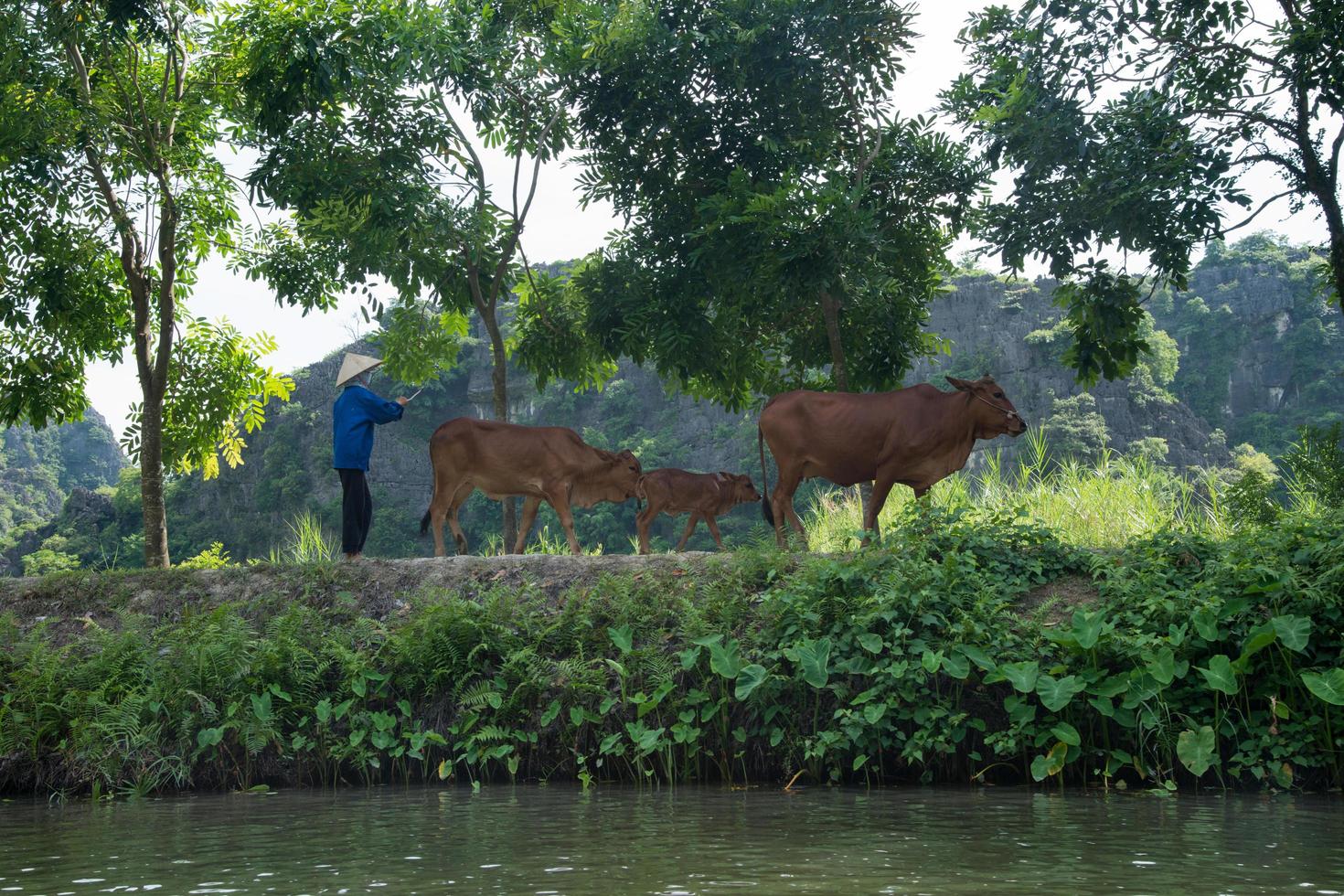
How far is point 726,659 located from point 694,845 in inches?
111

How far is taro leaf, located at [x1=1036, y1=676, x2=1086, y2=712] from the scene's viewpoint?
7.71m

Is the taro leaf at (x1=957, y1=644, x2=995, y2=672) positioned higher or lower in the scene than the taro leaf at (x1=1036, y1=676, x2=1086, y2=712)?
higher

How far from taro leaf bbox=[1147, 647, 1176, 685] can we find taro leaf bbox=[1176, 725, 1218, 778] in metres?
0.32

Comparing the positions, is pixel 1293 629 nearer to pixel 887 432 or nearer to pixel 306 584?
pixel 887 432

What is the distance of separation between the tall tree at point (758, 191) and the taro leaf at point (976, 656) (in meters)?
5.25

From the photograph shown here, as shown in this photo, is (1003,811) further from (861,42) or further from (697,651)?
(861,42)

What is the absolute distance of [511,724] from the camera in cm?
912

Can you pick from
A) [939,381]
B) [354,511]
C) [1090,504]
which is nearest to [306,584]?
[354,511]


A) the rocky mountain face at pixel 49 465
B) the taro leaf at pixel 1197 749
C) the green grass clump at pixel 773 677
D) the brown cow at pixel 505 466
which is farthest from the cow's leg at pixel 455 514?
the rocky mountain face at pixel 49 465

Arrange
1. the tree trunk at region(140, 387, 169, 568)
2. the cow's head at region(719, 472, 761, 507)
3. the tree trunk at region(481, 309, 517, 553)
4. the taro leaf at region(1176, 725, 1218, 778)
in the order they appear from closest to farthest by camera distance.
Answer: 1. the taro leaf at region(1176, 725, 1218, 778)
2. the tree trunk at region(140, 387, 169, 568)
3. the tree trunk at region(481, 309, 517, 553)
4. the cow's head at region(719, 472, 761, 507)

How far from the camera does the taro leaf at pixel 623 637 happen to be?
9.06m

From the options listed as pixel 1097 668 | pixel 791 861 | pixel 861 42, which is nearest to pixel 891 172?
pixel 861 42

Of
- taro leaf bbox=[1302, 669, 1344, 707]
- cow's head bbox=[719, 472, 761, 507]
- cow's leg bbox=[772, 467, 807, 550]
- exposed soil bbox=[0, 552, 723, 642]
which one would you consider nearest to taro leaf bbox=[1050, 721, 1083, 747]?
taro leaf bbox=[1302, 669, 1344, 707]

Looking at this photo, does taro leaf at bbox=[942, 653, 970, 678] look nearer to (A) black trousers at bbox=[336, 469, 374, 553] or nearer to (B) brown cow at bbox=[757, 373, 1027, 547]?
(B) brown cow at bbox=[757, 373, 1027, 547]
